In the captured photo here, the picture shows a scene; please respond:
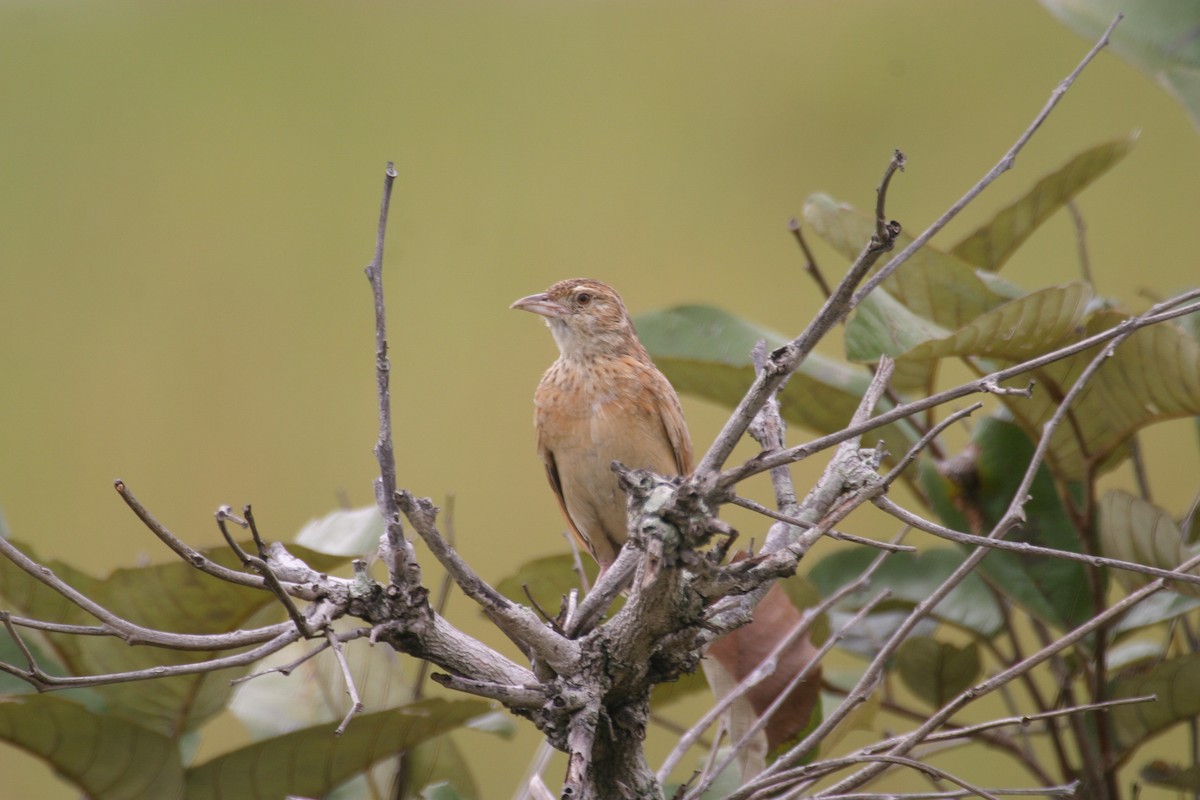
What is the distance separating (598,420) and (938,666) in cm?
74

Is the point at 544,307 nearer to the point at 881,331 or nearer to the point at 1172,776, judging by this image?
the point at 881,331

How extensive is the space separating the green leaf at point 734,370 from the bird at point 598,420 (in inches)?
6.5

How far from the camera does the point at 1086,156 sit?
185 centimetres

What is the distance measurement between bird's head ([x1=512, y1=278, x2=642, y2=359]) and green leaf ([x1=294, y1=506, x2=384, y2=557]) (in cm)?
66

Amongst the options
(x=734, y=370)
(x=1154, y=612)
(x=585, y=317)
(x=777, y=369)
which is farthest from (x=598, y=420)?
(x=777, y=369)

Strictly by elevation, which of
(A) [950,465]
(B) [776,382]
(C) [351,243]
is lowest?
(A) [950,465]

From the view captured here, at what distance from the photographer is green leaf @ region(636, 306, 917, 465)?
1.80m

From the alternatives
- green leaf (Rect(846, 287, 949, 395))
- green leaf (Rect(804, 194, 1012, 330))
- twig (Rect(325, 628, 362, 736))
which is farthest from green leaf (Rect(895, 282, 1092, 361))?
twig (Rect(325, 628, 362, 736))

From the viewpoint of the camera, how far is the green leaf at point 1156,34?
1.85 meters

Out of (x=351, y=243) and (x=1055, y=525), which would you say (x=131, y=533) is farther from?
(x=1055, y=525)

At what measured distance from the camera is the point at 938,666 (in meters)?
1.88

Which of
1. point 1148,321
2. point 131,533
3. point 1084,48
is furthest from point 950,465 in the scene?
point 131,533

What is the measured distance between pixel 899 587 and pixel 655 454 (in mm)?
513

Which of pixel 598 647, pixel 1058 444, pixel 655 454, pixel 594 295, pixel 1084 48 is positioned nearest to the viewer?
pixel 598 647
